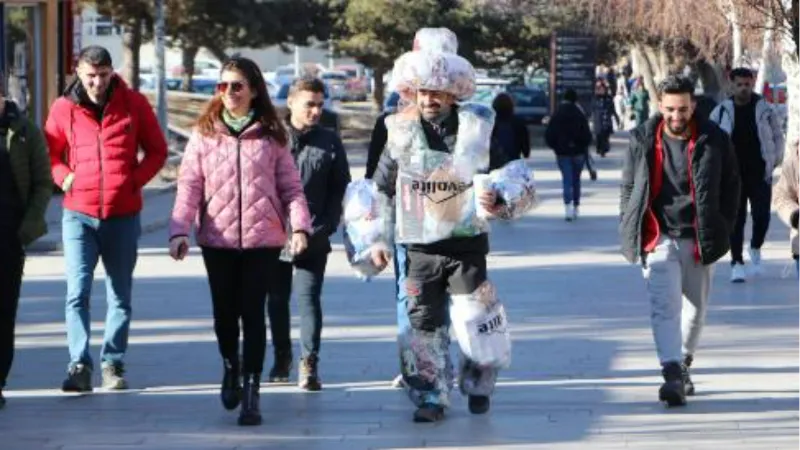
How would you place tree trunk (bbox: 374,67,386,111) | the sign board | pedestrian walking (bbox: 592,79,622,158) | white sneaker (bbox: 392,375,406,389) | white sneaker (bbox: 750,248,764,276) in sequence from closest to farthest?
white sneaker (bbox: 392,375,406,389) → white sneaker (bbox: 750,248,764,276) → pedestrian walking (bbox: 592,79,622,158) → the sign board → tree trunk (bbox: 374,67,386,111)

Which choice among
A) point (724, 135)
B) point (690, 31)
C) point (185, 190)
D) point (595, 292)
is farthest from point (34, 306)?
point (690, 31)

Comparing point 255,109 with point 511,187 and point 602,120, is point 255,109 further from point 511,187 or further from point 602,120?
point 602,120

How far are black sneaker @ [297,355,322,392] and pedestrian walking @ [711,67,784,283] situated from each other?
17.5ft

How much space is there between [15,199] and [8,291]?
1.50 ft

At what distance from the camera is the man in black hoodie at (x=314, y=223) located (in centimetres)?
1019

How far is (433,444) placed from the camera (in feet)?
28.5

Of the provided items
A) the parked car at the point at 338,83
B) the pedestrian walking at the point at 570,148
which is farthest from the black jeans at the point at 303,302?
the parked car at the point at 338,83

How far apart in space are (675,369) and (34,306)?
6021 millimetres

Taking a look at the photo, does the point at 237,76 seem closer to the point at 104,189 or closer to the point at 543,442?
the point at 104,189

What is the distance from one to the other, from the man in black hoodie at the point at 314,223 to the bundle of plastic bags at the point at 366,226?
89 cm

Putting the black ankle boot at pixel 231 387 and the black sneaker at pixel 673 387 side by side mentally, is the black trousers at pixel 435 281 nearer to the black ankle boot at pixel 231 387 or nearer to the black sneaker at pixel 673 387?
the black ankle boot at pixel 231 387

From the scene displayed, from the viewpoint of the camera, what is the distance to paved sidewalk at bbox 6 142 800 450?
8852 mm

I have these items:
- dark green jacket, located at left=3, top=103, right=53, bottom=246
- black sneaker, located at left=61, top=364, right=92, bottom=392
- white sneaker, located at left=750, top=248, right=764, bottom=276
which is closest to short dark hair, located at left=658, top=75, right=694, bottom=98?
dark green jacket, located at left=3, top=103, right=53, bottom=246

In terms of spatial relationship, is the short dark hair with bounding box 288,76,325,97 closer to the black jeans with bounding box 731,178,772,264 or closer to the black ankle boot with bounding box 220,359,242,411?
the black ankle boot with bounding box 220,359,242,411
